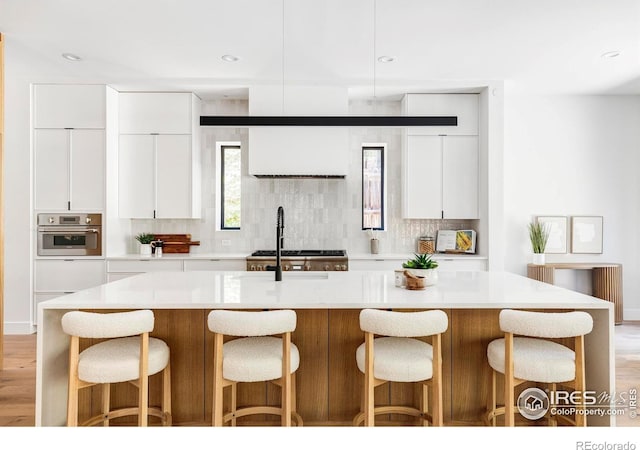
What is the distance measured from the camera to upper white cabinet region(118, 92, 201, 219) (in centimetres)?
498

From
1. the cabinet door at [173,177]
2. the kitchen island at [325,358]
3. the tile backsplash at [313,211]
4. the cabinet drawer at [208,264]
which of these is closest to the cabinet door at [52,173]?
the cabinet door at [173,177]

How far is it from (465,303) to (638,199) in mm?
4859

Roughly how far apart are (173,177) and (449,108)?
3430 millimetres

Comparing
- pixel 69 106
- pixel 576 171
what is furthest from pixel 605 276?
pixel 69 106

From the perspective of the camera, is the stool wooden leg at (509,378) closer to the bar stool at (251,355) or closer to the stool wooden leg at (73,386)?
the bar stool at (251,355)

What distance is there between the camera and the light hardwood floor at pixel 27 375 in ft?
8.99

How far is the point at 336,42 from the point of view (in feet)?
12.6

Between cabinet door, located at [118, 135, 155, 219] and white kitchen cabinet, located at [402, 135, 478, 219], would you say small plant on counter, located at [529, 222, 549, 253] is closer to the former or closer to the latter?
white kitchen cabinet, located at [402, 135, 478, 219]

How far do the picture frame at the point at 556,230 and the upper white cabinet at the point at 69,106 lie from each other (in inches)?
222

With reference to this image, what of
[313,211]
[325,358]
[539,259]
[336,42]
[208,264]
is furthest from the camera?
[313,211]

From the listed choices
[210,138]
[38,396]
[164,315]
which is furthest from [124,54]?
[38,396]

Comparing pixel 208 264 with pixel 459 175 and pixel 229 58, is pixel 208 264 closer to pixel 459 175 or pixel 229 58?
pixel 229 58

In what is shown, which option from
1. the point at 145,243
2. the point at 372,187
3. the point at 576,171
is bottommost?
the point at 145,243

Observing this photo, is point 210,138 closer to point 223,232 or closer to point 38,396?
point 223,232
